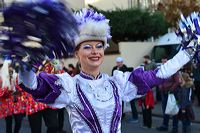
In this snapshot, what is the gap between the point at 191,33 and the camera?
3664 millimetres

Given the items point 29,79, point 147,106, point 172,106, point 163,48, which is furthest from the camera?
point 163,48

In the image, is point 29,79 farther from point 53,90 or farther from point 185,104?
point 185,104

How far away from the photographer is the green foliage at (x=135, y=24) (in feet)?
66.3

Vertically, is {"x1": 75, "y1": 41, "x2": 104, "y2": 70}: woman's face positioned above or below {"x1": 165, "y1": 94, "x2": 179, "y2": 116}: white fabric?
above

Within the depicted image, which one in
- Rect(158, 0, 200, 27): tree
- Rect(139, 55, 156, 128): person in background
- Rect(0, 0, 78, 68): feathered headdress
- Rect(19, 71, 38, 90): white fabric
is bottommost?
Rect(139, 55, 156, 128): person in background

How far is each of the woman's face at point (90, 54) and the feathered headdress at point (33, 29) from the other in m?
0.68

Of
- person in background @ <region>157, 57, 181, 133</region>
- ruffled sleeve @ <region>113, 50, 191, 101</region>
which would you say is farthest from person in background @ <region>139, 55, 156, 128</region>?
ruffled sleeve @ <region>113, 50, 191, 101</region>

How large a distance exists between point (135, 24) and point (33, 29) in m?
17.7

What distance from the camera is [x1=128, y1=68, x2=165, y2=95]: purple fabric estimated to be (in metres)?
3.74

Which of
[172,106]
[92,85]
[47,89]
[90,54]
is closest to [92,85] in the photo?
[92,85]

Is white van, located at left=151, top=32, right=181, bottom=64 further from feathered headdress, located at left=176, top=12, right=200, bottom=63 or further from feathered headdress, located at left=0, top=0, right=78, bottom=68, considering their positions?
feathered headdress, located at left=0, top=0, right=78, bottom=68

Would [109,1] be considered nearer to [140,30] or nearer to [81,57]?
[140,30]

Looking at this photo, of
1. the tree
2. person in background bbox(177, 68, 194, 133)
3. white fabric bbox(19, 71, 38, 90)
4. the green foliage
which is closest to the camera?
white fabric bbox(19, 71, 38, 90)

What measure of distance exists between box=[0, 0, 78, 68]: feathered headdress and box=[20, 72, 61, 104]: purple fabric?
1.66 feet
